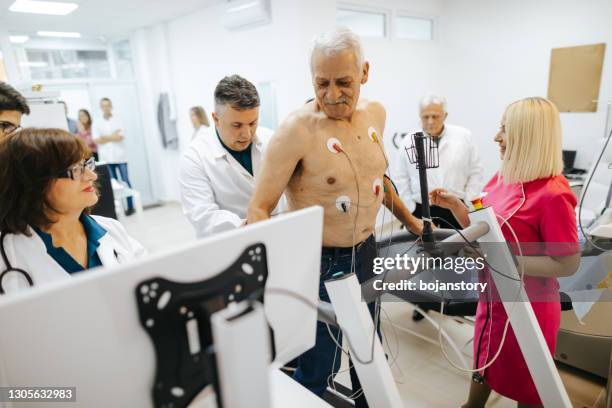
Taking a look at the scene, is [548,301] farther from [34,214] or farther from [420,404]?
[34,214]

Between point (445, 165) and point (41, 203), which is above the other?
point (41, 203)

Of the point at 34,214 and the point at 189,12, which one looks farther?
the point at 189,12

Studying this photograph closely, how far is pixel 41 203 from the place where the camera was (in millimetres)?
1074

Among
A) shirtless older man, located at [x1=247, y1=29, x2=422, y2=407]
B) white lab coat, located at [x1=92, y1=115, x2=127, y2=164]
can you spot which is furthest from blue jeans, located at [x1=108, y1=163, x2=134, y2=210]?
shirtless older man, located at [x1=247, y1=29, x2=422, y2=407]

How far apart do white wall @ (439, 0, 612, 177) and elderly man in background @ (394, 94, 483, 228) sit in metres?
1.84

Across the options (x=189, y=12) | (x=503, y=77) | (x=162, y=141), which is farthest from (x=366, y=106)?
(x=162, y=141)

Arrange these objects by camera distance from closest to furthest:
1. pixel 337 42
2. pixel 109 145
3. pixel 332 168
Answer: pixel 337 42 → pixel 332 168 → pixel 109 145

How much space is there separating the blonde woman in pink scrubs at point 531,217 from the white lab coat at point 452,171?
4.36 ft

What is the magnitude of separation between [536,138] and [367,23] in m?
3.50

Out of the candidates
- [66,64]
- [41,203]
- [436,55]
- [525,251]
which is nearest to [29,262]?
[41,203]

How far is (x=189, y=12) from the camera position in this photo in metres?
5.11

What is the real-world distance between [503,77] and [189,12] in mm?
3975

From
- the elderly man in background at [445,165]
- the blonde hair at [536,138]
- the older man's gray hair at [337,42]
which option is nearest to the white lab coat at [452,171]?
the elderly man in background at [445,165]

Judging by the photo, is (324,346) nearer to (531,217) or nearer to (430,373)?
(531,217)
